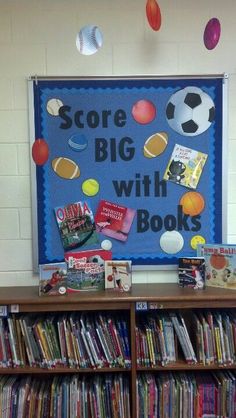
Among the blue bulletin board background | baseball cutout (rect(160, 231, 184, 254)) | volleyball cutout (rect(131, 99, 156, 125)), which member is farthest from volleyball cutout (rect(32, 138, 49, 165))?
baseball cutout (rect(160, 231, 184, 254))

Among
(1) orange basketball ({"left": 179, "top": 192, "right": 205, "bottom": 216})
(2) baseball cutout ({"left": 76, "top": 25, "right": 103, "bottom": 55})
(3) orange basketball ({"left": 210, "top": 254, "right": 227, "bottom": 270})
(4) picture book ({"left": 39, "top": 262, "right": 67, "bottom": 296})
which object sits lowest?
(4) picture book ({"left": 39, "top": 262, "right": 67, "bottom": 296})

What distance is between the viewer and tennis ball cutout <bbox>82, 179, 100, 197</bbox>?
6.56 ft

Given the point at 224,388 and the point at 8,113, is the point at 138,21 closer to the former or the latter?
the point at 8,113

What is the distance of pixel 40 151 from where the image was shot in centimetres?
194

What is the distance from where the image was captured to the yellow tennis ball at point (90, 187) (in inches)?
78.7

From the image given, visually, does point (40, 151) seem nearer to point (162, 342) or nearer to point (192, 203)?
point (192, 203)

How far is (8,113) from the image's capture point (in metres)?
1.99

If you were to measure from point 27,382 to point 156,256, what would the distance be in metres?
0.93

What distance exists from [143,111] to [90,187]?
0.50 m

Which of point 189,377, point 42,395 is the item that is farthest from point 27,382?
point 189,377

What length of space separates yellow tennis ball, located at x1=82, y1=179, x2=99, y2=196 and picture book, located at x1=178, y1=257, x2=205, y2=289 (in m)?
0.58

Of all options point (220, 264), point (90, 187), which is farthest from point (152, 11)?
point (220, 264)

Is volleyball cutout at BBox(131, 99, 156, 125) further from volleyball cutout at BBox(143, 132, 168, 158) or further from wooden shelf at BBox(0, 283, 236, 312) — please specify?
wooden shelf at BBox(0, 283, 236, 312)

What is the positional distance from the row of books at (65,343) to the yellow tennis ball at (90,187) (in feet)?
2.18
